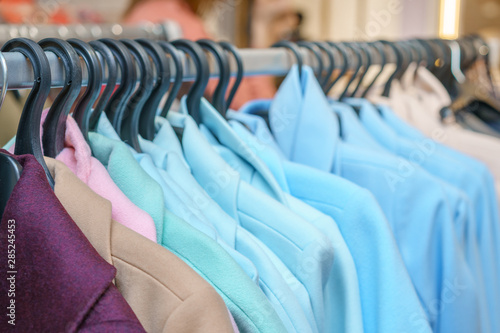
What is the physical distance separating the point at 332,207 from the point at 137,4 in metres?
1.19

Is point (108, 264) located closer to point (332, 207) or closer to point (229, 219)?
point (229, 219)

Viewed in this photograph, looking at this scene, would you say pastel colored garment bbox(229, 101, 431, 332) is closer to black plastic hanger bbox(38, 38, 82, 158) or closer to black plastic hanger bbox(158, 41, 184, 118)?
black plastic hanger bbox(158, 41, 184, 118)

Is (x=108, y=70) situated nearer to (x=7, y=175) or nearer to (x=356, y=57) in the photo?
(x=7, y=175)

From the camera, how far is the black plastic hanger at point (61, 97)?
1.50ft

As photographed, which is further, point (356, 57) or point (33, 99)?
point (356, 57)

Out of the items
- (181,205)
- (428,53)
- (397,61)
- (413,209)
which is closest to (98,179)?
(181,205)

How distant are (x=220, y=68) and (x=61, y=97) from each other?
0.20 metres

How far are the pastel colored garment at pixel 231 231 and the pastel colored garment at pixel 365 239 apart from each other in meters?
0.10

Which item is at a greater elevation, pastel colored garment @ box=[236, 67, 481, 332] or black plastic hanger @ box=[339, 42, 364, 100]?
black plastic hanger @ box=[339, 42, 364, 100]

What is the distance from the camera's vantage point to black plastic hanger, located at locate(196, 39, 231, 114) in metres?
0.62

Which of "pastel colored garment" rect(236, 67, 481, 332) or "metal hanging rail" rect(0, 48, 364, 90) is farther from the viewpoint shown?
"pastel colored garment" rect(236, 67, 481, 332)

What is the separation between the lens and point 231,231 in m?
0.48

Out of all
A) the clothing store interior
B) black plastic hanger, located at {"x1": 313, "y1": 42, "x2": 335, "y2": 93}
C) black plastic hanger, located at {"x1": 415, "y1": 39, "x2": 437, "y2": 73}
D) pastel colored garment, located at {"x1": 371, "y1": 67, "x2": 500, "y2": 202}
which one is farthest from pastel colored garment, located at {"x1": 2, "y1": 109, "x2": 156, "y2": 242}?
black plastic hanger, located at {"x1": 415, "y1": 39, "x2": 437, "y2": 73}

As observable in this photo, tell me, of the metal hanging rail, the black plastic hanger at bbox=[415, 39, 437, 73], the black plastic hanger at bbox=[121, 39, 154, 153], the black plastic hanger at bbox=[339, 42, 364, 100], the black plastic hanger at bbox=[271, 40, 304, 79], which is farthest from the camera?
the black plastic hanger at bbox=[415, 39, 437, 73]
